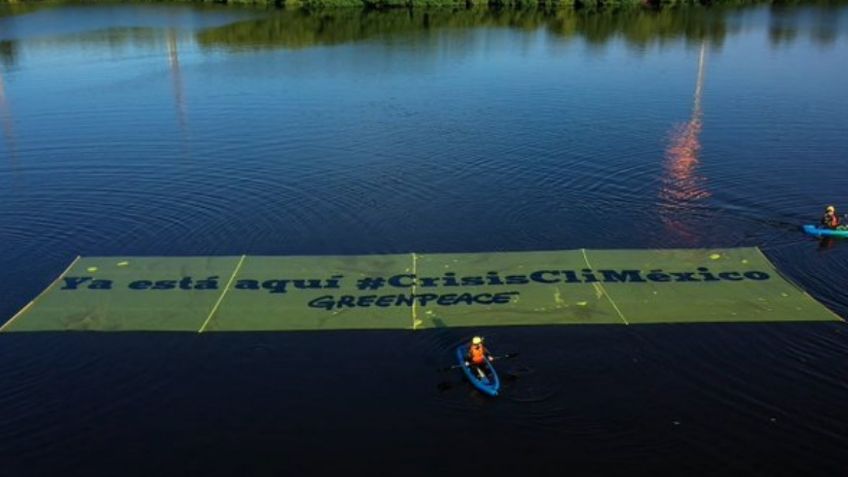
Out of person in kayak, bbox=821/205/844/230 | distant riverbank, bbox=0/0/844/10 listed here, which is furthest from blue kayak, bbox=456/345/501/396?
distant riverbank, bbox=0/0/844/10

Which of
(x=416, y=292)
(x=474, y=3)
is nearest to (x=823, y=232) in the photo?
(x=416, y=292)

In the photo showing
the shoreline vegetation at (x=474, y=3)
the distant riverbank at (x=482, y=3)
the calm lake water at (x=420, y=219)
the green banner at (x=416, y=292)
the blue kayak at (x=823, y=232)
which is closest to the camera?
the calm lake water at (x=420, y=219)

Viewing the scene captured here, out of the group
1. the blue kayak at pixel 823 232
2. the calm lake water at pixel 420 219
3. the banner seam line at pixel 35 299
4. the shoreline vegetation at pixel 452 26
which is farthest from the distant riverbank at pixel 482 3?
the banner seam line at pixel 35 299

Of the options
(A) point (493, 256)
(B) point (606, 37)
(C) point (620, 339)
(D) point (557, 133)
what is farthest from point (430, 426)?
(B) point (606, 37)

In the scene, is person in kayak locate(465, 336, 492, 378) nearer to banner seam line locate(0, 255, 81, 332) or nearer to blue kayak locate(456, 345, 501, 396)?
blue kayak locate(456, 345, 501, 396)

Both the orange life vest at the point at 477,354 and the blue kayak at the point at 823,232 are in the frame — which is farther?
the blue kayak at the point at 823,232

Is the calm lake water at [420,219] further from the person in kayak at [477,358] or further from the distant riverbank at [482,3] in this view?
the distant riverbank at [482,3]
